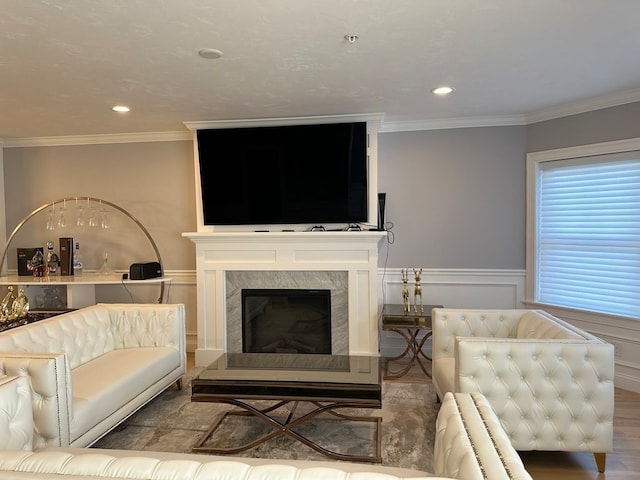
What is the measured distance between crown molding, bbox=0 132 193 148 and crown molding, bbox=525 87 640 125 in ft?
12.0

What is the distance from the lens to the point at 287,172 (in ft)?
13.6

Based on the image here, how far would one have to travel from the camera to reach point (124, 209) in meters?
4.77

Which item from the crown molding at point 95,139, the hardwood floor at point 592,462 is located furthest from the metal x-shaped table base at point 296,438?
the crown molding at point 95,139

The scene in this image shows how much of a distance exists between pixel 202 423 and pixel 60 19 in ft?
8.70

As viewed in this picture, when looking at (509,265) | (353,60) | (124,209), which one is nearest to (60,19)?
(353,60)

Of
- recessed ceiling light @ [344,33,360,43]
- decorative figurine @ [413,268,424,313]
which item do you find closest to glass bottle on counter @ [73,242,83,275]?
decorative figurine @ [413,268,424,313]

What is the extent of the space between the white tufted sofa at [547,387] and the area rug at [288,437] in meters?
0.58

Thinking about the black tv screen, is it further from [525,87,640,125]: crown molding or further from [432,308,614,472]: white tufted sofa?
[432,308,614,472]: white tufted sofa

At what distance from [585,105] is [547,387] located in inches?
108

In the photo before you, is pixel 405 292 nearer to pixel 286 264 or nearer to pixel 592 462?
pixel 286 264

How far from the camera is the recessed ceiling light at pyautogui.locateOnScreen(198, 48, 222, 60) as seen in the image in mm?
2488

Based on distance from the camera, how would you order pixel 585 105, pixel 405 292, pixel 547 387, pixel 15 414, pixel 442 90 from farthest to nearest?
1. pixel 405 292
2. pixel 585 105
3. pixel 442 90
4. pixel 547 387
5. pixel 15 414

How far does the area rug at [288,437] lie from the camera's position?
2.54m

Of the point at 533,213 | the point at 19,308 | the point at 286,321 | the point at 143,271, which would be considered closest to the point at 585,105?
the point at 533,213
